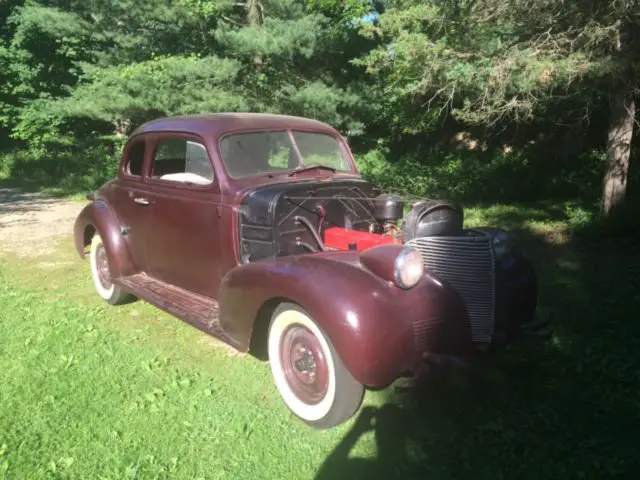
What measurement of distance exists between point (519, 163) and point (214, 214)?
934cm

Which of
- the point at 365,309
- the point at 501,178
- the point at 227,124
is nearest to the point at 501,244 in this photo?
the point at 365,309

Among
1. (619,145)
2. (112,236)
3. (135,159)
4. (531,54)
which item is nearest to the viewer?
(112,236)

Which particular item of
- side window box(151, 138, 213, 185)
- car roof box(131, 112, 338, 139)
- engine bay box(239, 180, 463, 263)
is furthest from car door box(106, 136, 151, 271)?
engine bay box(239, 180, 463, 263)

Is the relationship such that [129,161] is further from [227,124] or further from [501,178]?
[501,178]

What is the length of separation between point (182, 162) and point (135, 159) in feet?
1.96

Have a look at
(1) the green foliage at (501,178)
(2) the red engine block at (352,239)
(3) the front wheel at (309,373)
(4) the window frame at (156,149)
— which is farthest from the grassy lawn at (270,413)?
(1) the green foliage at (501,178)

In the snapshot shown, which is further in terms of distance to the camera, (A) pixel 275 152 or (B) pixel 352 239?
(A) pixel 275 152

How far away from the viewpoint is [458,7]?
26.7 feet

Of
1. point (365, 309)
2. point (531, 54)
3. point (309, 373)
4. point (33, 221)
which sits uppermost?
point (531, 54)

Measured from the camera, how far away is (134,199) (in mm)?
4664

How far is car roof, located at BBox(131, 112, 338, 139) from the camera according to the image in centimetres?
400

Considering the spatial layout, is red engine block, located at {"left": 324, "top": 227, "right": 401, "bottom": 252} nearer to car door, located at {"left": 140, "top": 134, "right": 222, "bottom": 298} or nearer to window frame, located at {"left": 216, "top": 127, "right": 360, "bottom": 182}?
window frame, located at {"left": 216, "top": 127, "right": 360, "bottom": 182}

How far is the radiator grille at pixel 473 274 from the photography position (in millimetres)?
3010

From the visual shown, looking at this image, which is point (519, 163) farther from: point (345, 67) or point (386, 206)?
point (386, 206)
